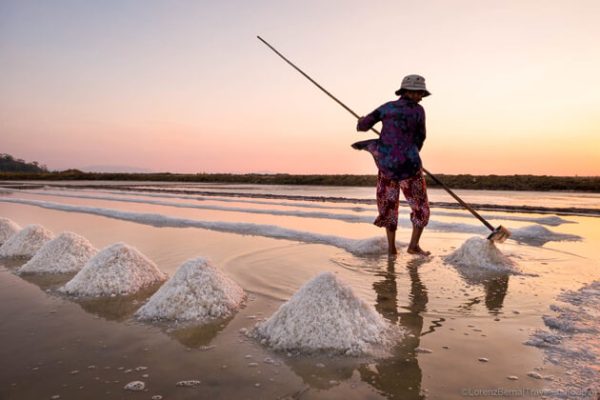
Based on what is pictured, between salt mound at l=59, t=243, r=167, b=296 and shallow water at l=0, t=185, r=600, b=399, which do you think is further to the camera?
salt mound at l=59, t=243, r=167, b=296

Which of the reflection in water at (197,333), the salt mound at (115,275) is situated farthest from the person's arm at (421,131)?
the reflection in water at (197,333)

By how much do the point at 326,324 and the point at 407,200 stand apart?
333 cm

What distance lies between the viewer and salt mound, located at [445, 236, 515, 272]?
4887 millimetres

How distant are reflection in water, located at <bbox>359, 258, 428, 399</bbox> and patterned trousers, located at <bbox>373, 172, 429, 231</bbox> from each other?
4.99ft

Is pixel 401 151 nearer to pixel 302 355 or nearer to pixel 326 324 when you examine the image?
pixel 326 324

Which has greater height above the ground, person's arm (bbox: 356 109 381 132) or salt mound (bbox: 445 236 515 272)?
person's arm (bbox: 356 109 381 132)

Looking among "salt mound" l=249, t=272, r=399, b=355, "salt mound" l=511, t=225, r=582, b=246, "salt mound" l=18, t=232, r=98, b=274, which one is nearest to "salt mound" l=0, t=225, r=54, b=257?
"salt mound" l=18, t=232, r=98, b=274

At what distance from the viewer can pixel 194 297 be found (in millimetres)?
→ 3236

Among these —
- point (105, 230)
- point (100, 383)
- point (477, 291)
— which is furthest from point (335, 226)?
point (100, 383)

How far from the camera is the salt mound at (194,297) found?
314cm

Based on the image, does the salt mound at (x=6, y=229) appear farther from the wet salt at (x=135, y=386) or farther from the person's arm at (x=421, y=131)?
the person's arm at (x=421, y=131)

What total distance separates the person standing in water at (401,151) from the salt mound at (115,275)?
2.94 meters

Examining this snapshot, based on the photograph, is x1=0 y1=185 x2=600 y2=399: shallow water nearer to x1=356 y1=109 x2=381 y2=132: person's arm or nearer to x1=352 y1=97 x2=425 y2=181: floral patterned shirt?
x1=352 y1=97 x2=425 y2=181: floral patterned shirt

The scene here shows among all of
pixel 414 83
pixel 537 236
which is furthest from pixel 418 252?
pixel 537 236
